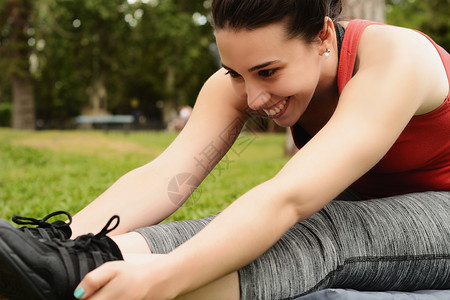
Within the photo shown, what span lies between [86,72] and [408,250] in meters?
23.5

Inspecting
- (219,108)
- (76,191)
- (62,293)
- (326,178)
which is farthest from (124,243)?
(76,191)

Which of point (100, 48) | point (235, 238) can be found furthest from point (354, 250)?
point (100, 48)

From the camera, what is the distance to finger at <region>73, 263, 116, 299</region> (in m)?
1.21

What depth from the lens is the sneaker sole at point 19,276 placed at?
3.96 feet

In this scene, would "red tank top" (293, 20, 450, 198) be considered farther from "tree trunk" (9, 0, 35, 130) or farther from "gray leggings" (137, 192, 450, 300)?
"tree trunk" (9, 0, 35, 130)

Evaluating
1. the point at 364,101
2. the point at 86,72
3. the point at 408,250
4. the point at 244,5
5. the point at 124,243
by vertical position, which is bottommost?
the point at 86,72

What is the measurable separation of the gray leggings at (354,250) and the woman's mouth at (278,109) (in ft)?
1.19

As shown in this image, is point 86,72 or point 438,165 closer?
point 438,165

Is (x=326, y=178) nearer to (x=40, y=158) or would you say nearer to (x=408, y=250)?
(x=408, y=250)

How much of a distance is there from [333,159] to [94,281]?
72cm

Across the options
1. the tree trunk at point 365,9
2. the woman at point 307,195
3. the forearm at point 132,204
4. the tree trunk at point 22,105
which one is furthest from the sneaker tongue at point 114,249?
the tree trunk at point 22,105

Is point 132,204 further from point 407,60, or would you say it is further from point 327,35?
point 407,60

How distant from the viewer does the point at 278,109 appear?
176 centimetres

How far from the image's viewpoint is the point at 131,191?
192cm
